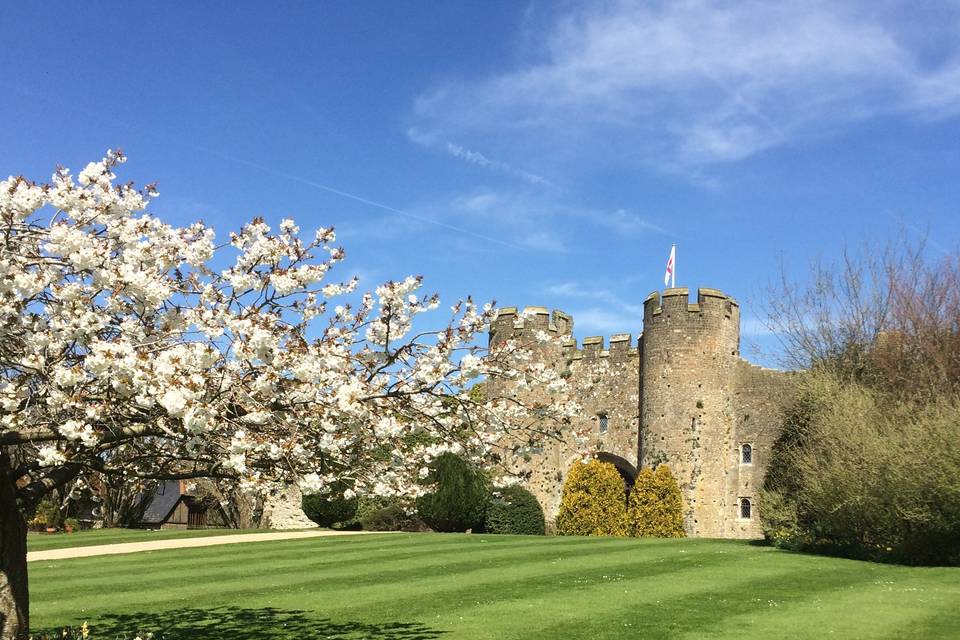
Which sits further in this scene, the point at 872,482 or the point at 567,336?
the point at 567,336

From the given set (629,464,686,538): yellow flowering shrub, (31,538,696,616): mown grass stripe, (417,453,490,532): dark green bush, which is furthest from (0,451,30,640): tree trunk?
(629,464,686,538): yellow flowering shrub

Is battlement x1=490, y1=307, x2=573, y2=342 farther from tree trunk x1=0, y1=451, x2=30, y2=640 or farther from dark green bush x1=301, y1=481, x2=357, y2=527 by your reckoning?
tree trunk x1=0, y1=451, x2=30, y2=640

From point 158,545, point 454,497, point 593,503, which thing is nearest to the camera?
point 158,545

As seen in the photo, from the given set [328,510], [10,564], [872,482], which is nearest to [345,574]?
[10,564]

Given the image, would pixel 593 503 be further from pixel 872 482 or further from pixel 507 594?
pixel 507 594

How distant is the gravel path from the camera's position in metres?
26.0

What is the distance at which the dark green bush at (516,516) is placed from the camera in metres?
30.9

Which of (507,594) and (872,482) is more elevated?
(872,482)

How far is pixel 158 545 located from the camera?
2812 cm

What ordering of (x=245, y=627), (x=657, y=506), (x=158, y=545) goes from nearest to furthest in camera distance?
(x=245, y=627)
(x=158, y=545)
(x=657, y=506)

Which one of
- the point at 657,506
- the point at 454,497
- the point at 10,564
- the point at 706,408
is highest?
the point at 706,408

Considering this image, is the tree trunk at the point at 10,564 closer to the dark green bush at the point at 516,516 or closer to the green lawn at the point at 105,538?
the green lawn at the point at 105,538

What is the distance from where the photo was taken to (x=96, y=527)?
138ft

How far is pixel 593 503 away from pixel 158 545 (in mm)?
14418
